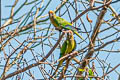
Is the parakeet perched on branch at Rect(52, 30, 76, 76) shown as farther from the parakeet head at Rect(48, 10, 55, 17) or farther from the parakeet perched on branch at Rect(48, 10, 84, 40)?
the parakeet head at Rect(48, 10, 55, 17)

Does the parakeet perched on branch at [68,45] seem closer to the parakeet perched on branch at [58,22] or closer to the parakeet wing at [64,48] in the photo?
the parakeet wing at [64,48]

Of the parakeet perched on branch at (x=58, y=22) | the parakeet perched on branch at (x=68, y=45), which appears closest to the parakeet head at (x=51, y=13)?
the parakeet perched on branch at (x=58, y=22)

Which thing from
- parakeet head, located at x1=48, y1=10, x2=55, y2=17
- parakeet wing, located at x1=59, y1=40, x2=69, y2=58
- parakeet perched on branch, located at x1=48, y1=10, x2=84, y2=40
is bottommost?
parakeet wing, located at x1=59, y1=40, x2=69, y2=58

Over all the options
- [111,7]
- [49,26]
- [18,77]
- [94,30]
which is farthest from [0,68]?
[111,7]

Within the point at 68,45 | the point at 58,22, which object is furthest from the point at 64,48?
the point at 58,22

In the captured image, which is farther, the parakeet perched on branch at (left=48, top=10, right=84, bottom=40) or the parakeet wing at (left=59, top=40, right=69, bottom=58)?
the parakeet perched on branch at (left=48, top=10, right=84, bottom=40)

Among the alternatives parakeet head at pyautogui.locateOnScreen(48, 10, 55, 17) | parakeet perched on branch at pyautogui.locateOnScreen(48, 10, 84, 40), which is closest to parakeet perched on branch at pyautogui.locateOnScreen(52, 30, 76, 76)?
parakeet perched on branch at pyautogui.locateOnScreen(48, 10, 84, 40)

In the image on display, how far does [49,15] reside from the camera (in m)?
2.61

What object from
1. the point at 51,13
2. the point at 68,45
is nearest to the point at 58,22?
the point at 51,13

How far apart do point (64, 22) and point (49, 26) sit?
0.16 m

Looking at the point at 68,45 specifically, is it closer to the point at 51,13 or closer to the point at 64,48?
the point at 64,48

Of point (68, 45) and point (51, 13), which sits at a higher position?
point (51, 13)

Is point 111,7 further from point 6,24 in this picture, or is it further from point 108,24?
point 6,24

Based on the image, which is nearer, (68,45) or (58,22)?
(68,45)
